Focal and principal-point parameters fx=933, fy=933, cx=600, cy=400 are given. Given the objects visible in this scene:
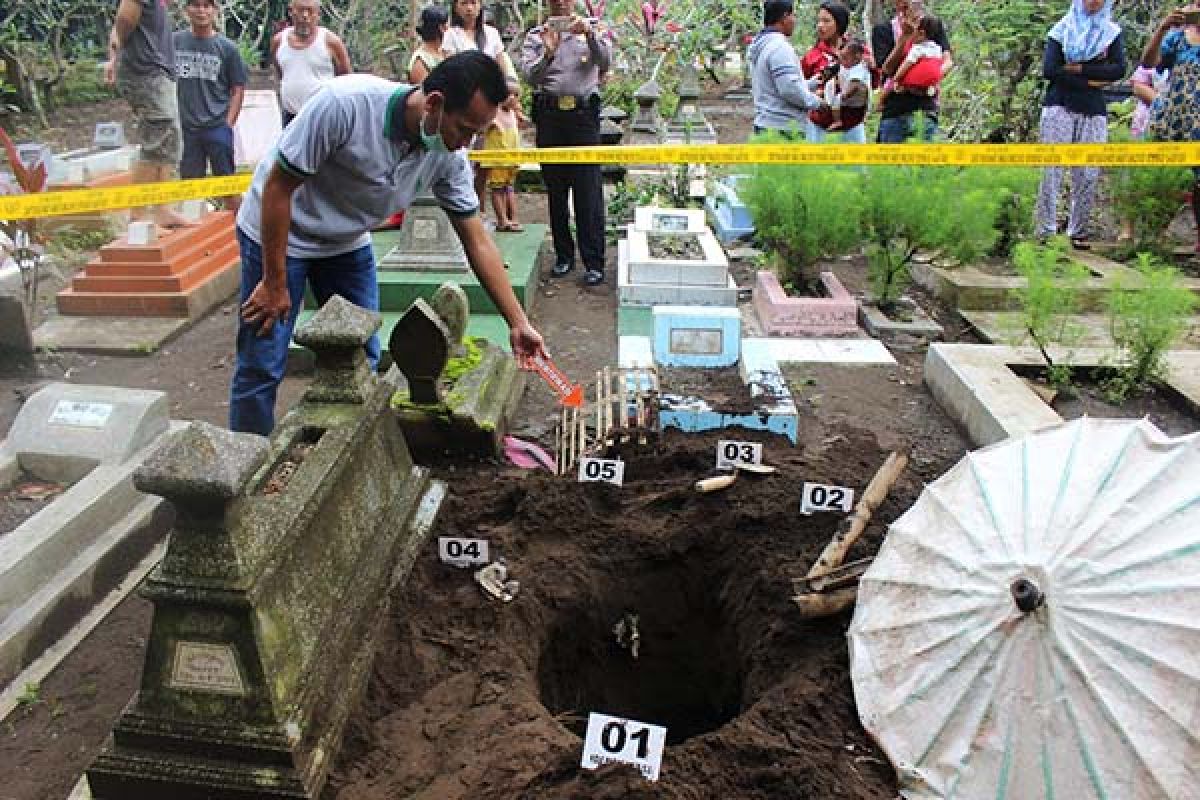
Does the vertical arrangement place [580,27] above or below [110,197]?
above

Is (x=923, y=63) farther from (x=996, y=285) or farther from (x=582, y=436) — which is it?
(x=582, y=436)

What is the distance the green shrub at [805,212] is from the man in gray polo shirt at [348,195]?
10.2 ft

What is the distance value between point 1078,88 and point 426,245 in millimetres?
5046

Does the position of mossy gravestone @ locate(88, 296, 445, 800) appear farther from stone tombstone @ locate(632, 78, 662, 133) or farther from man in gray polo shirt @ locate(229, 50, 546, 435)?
stone tombstone @ locate(632, 78, 662, 133)

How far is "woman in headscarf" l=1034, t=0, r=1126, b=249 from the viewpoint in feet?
22.6

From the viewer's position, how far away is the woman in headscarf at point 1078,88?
22.6 feet

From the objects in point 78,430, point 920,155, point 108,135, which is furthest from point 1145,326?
point 108,135

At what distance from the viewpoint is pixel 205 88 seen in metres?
7.32

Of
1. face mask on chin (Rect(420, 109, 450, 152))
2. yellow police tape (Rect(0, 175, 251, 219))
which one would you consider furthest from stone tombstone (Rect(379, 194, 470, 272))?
face mask on chin (Rect(420, 109, 450, 152))

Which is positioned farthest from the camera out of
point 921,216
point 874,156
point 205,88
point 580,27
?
point 205,88

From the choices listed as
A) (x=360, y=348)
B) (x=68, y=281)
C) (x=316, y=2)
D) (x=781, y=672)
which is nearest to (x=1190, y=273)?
(x=781, y=672)

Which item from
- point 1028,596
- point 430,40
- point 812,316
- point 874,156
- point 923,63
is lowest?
point 812,316

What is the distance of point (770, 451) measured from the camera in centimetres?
391

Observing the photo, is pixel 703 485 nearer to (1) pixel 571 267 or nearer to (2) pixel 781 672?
(2) pixel 781 672
